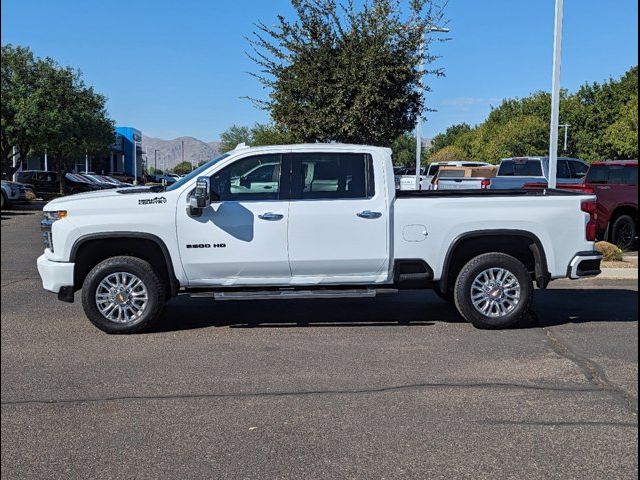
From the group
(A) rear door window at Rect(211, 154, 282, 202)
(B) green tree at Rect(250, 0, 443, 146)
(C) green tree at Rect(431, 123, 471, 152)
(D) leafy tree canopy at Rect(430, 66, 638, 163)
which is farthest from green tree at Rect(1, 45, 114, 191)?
(C) green tree at Rect(431, 123, 471, 152)

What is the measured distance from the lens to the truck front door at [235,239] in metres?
6.91

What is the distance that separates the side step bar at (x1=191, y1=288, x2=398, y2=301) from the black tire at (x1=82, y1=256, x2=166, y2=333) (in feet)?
1.42

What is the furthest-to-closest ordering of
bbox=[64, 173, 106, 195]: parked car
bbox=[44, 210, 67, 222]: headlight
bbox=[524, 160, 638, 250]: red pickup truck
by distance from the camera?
bbox=[64, 173, 106, 195]: parked car, bbox=[524, 160, 638, 250]: red pickup truck, bbox=[44, 210, 67, 222]: headlight

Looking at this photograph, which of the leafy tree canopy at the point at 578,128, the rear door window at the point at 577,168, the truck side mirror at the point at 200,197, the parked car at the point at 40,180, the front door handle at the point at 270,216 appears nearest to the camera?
the truck side mirror at the point at 200,197

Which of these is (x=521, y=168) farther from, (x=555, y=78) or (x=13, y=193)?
(x=13, y=193)

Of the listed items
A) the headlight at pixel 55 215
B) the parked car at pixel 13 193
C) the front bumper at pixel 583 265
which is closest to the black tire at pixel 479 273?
the front bumper at pixel 583 265

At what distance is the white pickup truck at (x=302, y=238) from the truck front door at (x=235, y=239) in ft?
0.04

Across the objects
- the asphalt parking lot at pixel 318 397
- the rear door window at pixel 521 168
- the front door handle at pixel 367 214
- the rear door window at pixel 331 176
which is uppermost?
the rear door window at pixel 521 168

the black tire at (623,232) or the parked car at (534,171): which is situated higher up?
the parked car at (534,171)

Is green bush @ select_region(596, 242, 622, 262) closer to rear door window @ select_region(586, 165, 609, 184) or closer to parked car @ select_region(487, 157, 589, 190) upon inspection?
rear door window @ select_region(586, 165, 609, 184)

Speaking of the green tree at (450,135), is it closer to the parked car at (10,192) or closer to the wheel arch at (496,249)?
the parked car at (10,192)

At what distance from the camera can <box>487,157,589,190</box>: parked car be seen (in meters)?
17.6

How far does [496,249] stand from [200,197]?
3.31 meters

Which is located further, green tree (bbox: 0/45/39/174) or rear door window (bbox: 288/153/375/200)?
green tree (bbox: 0/45/39/174)
